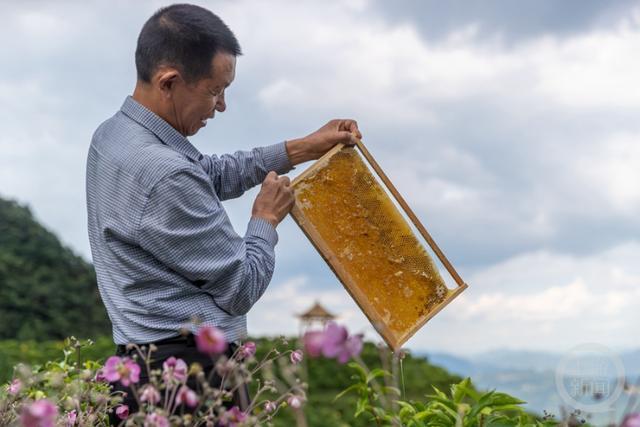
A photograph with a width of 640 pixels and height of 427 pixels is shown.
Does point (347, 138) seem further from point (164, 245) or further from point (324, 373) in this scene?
point (324, 373)

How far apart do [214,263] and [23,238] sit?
17.2m

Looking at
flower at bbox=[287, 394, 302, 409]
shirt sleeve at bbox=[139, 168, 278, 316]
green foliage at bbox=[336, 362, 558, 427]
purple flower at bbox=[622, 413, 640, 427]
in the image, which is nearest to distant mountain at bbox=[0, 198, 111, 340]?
green foliage at bbox=[336, 362, 558, 427]

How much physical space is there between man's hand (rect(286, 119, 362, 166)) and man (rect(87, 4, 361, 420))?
25.1 inches

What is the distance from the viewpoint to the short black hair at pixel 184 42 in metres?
3.59

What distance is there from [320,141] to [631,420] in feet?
8.35

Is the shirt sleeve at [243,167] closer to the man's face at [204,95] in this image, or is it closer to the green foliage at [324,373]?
the man's face at [204,95]

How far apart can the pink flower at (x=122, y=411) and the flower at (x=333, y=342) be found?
1.41 m

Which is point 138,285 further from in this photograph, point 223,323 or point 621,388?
point 621,388

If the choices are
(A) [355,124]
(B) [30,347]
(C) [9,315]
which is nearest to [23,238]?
(C) [9,315]

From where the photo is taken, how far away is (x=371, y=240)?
433 cm

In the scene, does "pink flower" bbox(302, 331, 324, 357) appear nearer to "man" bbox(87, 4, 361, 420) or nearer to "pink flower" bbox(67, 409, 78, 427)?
"man" bbox(87, 4, 361, 420)

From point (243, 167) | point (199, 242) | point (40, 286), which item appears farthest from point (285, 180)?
point (40, 286)

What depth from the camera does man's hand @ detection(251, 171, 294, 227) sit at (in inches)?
148

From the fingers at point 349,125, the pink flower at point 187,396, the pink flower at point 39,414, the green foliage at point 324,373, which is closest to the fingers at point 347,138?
the fingers at point 349,125
